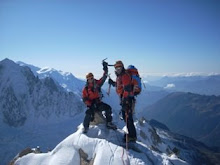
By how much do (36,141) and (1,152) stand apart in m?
31.0

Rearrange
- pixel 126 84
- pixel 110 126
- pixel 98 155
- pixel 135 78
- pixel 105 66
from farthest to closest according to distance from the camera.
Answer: pixel 105 66 → pixel 110 126 → pixel 135 78 → pixel 126 84 → pixel 98 155

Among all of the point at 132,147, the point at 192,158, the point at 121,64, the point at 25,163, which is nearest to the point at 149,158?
the point at 132,147

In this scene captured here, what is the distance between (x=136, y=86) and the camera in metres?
15.1

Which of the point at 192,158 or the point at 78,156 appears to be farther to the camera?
the point at 192,158

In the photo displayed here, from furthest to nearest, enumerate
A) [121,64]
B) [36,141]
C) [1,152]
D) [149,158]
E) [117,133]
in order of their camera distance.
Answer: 1. [36,141]
2. [1,152]
3. [117,133]
4. [121,64]
5. [149,158]

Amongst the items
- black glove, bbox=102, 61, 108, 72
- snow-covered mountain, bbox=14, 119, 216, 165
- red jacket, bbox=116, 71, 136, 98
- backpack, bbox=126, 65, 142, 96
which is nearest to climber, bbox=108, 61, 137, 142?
red jacket, bbox=116, 71, 136, 98

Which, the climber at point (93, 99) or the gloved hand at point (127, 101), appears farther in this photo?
the climber at point (93, 99)

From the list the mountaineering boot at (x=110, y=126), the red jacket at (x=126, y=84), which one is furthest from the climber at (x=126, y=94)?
the mountaineering boot at (x=110, y=126)

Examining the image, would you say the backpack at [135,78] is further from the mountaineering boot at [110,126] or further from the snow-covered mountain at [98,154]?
the snow-covered mountain at [98,154]

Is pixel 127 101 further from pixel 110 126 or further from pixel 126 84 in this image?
pixel 110 126

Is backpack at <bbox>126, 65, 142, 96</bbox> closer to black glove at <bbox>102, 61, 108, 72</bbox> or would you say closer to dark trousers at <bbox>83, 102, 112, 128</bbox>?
black glove at <bbox>102, 61, 108, 72</bbox>

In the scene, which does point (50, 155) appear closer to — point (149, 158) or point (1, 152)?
point (149, 158)

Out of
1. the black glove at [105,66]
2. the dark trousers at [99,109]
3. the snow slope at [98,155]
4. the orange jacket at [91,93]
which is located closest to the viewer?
the snow slope at [98,155]

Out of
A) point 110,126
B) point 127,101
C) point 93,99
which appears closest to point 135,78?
point 127,101
